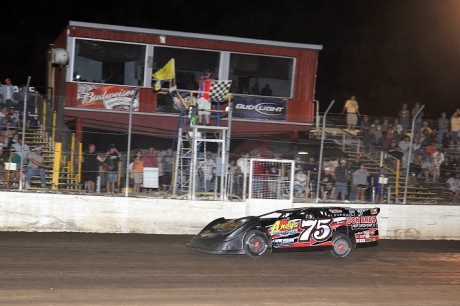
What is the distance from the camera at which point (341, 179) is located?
18.4 m

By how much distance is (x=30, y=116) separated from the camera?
1788cm

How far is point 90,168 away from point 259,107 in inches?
266

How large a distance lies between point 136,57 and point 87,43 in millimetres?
1508

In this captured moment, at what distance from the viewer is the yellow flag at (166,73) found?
63.1 feet

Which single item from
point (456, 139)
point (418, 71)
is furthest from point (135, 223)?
point (418, 71)

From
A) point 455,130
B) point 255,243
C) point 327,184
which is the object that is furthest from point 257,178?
point 455,130

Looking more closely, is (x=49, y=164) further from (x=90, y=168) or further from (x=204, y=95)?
(x=204, y=95)

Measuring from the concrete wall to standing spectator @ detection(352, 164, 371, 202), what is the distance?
31cm

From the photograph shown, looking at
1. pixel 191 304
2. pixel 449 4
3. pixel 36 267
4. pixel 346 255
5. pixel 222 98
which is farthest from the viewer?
pixel 449 4

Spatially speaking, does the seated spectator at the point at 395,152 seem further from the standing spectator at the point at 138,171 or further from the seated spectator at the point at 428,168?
the standing spectator at the point at 138,171

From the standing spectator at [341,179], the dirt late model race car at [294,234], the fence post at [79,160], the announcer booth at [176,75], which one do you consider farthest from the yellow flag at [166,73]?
the dirt late model race car at [294,234]

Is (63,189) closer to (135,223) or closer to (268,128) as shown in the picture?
(135,223)

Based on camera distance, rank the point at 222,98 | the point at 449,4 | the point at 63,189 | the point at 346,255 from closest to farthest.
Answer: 1. the point at 346,255
2. the point at 63,189
3. the point at 222,98
4. the point at 449,4

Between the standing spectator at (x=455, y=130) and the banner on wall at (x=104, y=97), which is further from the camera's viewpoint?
the banner on wall at (x=104, y=97)
